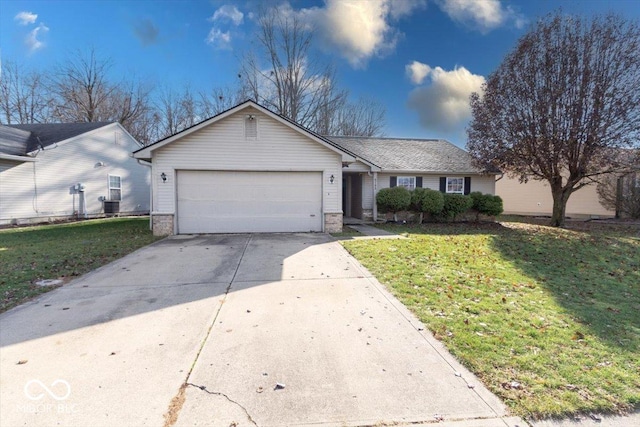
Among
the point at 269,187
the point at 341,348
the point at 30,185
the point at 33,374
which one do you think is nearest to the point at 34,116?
the point at 30,185

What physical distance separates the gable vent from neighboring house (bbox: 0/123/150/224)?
4714 mm

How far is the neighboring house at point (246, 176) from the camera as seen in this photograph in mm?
10516

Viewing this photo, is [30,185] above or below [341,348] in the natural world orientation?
above

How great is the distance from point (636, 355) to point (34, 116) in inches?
1470

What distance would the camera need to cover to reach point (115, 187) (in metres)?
19.0

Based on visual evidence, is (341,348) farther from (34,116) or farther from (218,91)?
(34,116)

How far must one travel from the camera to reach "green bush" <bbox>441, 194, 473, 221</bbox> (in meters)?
14.7

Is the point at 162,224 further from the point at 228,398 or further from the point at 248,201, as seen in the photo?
the point at 228,398

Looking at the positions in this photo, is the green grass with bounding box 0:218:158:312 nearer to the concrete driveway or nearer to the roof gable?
the concrete driveway

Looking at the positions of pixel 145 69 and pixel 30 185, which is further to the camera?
pixel 145 69

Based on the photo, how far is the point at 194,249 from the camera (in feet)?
27.3

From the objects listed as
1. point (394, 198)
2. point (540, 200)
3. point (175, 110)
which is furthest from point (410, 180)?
point (175, 110)

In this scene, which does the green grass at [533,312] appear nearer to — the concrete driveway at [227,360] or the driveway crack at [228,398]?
the concrete driveway at [227,360]

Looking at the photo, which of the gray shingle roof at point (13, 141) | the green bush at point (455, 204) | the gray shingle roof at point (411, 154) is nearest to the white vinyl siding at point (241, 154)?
the gray shingle roof at point (411, 154)
